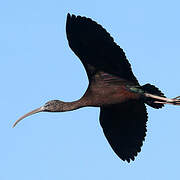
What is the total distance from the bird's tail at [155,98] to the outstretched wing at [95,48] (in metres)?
0.36

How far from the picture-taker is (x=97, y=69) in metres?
16.1

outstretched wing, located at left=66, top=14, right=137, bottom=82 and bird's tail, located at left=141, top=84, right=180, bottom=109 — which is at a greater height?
outstretched wing, located at left=66, top=14, right=137, bottom=82

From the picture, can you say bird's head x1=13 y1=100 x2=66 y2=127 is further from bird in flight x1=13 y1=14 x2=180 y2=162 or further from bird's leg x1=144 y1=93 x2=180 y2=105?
bird's leg x1=144 y1=93 x2=180 y2=105

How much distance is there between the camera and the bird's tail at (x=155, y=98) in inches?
639

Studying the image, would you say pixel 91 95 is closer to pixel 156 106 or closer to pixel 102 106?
pixel 102 106

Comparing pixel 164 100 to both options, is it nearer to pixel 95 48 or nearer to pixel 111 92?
pixel 111 92

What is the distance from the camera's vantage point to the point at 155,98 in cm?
1638

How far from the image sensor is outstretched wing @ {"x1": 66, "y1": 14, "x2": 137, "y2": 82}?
15.3m

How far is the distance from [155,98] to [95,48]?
1.86 metres

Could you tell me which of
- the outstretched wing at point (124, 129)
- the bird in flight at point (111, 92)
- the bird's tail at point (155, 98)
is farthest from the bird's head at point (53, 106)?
the bird's tail at point (155, 98)

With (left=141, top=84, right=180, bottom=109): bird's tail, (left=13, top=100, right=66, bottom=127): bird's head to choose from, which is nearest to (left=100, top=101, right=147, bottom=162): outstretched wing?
(left=141, top=84, right=180, bottom=109): bird's tail

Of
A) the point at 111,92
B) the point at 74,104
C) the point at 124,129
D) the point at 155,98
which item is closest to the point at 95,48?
the point at 111,92

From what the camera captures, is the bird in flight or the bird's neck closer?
the bird in flight

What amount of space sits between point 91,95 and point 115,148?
182 centimetres
